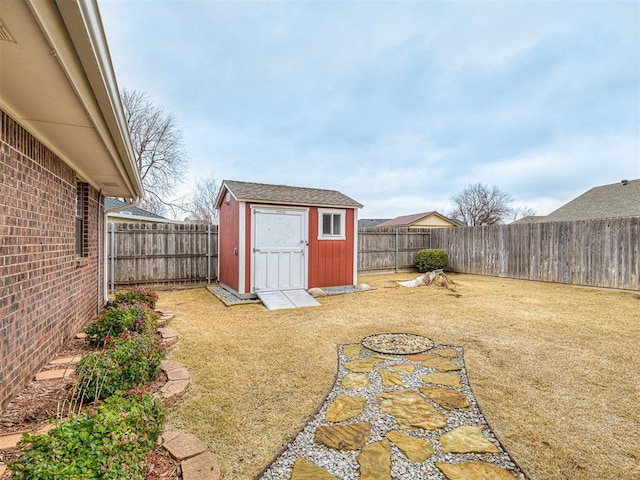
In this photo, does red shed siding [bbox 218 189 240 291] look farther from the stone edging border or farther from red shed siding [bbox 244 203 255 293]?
the stone edging border

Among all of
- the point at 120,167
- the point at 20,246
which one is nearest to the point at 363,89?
the point at 120,167

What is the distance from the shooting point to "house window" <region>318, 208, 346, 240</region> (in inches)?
322

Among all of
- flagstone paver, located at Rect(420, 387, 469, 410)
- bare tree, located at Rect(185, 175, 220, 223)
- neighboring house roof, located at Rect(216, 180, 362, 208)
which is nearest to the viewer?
flagstone paver, located at Rect(420, 387, 469, 410)

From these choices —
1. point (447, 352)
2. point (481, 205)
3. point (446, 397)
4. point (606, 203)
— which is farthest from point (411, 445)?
point (481, 205)

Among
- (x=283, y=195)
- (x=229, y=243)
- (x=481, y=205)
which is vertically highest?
(x=481, y=205)

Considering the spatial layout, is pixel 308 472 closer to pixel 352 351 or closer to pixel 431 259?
pixel 352 351

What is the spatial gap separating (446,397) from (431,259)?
987cm

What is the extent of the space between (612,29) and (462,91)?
379 centimetres

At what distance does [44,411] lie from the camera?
2.18m

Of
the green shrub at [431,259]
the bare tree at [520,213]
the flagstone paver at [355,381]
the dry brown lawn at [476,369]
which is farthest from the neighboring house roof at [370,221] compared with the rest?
the flagstone paver at [355,381]

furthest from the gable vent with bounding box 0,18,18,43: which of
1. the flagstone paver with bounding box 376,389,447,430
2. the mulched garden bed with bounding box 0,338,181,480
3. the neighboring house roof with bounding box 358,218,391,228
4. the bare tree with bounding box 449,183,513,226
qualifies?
the bare tree with bounding box 449,183,513,226

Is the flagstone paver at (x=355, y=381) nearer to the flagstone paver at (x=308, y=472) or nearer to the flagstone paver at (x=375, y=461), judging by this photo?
the flagstone paver at (x=375, y=461)

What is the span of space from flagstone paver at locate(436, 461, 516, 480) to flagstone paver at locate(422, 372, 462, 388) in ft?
3.60

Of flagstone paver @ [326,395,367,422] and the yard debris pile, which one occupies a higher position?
the yard debris pile
